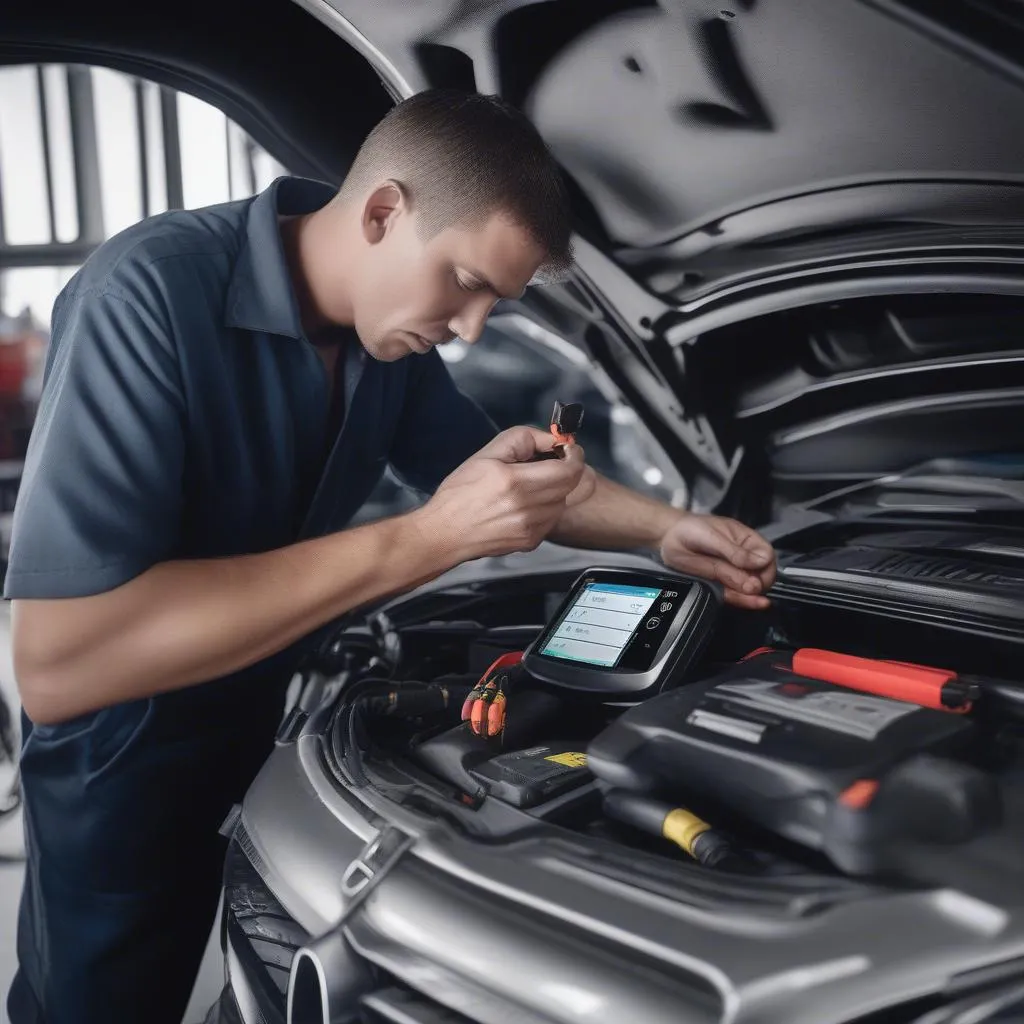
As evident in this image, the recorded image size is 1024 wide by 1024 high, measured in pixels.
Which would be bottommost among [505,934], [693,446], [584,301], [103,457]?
[505,934]

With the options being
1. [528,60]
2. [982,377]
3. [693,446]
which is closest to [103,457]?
[528,60]

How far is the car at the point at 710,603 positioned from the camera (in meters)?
0.60

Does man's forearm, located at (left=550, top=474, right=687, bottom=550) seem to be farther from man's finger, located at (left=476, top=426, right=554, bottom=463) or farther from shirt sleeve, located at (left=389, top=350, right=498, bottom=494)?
man's finger, located at (left=476, top=426, right=554, bottom=463)

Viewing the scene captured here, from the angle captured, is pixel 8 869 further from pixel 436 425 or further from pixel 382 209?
pixel 382 209

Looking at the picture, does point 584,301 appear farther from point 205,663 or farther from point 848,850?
point 848,850

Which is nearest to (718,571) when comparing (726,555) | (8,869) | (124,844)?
(726,555)

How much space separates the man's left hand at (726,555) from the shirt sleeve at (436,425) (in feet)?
1.09

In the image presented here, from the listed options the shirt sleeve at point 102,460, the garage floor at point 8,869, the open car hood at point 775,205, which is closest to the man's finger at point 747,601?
the open car hood at point 775,205

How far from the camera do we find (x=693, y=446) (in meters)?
1.46

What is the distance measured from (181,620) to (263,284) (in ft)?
1.39

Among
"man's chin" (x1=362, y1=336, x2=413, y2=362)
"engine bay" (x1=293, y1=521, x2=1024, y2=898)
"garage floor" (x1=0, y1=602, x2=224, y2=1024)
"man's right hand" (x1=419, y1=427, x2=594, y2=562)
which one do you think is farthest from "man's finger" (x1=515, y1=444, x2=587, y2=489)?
"garage floor" (x1=0, y1=602, x2=224, y2=1024)

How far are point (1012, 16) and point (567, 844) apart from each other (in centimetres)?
74

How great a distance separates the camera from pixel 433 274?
1059 millimetres

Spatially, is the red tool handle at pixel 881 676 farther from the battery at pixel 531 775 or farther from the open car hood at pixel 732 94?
the open car hood at pixel 732 94
